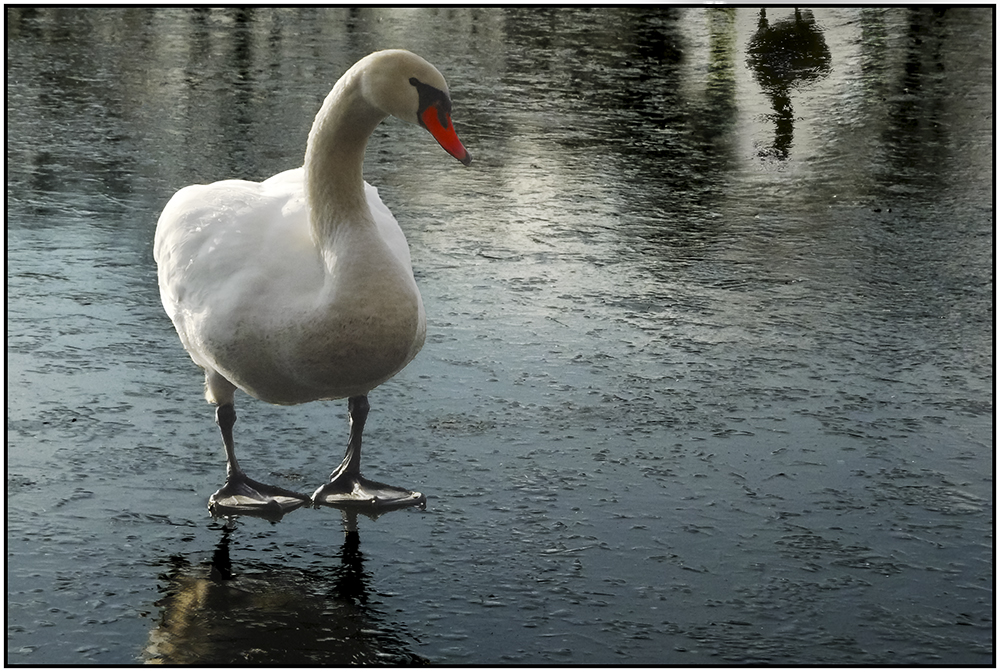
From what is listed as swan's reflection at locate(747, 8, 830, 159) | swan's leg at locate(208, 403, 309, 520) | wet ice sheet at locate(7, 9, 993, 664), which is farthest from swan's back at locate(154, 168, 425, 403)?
swan's reflection at locate(747, 8, 830, 159)

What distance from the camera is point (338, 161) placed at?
4.34m

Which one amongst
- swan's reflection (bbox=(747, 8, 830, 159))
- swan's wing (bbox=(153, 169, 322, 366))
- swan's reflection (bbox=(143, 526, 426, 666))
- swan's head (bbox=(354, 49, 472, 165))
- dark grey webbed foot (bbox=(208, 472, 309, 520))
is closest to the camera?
swan's reflection (bbox=(143, 526, 426, 666))

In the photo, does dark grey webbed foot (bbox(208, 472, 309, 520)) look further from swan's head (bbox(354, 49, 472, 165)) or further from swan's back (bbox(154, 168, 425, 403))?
swan's head (bbox(354, 49, 472, 165))

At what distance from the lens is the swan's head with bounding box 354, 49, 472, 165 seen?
13.7 ft

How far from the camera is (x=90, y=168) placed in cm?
865

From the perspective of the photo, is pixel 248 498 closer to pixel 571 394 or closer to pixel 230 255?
pixel 230 255

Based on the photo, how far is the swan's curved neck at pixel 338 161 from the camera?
4262 mm

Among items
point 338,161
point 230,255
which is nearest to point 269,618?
point 230,255

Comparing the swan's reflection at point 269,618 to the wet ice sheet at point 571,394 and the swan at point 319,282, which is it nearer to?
the wet ice sheet at point 571,394

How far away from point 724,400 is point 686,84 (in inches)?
235

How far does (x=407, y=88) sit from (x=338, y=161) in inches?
13.8

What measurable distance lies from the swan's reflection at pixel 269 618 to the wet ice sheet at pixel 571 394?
1 centimetres

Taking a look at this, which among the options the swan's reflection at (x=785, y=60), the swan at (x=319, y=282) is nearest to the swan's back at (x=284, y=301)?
the swan at (x=319, y=282)

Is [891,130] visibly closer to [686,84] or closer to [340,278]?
[686,84]
